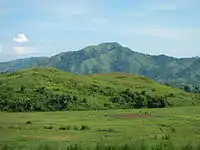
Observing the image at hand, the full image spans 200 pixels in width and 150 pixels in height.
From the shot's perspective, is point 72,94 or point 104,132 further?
point 72,94

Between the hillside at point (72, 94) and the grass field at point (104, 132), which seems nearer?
the grass field at point (104, 132)

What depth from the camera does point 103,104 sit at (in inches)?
3713

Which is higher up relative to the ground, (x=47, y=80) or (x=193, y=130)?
(x=47, y=80)

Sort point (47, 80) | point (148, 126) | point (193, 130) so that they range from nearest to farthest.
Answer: point (193, 130)
point (148, 126)
point (47, 80)

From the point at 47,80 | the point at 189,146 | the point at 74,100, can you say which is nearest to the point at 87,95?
the point at 74,100

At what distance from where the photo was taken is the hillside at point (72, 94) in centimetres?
9125

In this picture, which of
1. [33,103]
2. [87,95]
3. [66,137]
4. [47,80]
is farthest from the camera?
[47,80]

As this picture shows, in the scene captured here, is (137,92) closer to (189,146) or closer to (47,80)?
(47,80)

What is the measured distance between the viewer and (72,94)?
9612 centimetres

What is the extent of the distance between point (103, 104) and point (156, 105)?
1326 cm

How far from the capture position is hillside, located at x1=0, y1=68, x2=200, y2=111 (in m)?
91.2

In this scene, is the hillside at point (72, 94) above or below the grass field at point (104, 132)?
above

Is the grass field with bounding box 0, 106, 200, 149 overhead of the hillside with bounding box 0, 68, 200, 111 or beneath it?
beneath

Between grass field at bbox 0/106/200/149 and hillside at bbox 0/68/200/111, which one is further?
hillside at bbox 0/68/200/111
